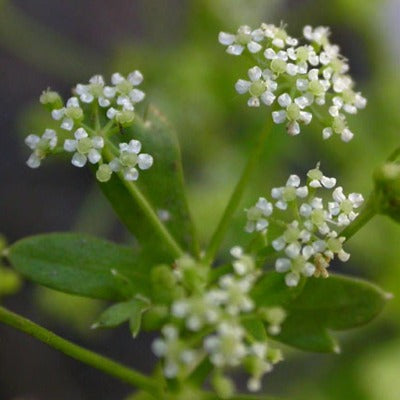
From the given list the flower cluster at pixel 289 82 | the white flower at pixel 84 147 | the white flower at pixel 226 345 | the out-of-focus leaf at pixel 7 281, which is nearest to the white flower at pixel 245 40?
the flower cluster at pixel 289 82

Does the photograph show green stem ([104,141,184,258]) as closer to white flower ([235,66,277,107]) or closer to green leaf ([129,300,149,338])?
green leaf ([129,300,149,338])

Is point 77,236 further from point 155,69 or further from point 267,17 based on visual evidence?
point 267,17

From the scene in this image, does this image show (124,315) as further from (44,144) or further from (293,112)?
(293,112)

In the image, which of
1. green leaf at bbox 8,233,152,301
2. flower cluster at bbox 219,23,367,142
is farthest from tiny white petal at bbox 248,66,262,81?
green leaf at bbox 8,233,152,301

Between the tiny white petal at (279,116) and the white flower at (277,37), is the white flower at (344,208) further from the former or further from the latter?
the white flower at (277,37)

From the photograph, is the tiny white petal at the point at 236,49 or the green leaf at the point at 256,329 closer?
A: the green leaf at the point at 256,329

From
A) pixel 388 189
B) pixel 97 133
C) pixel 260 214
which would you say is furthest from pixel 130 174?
pixel 388 189
